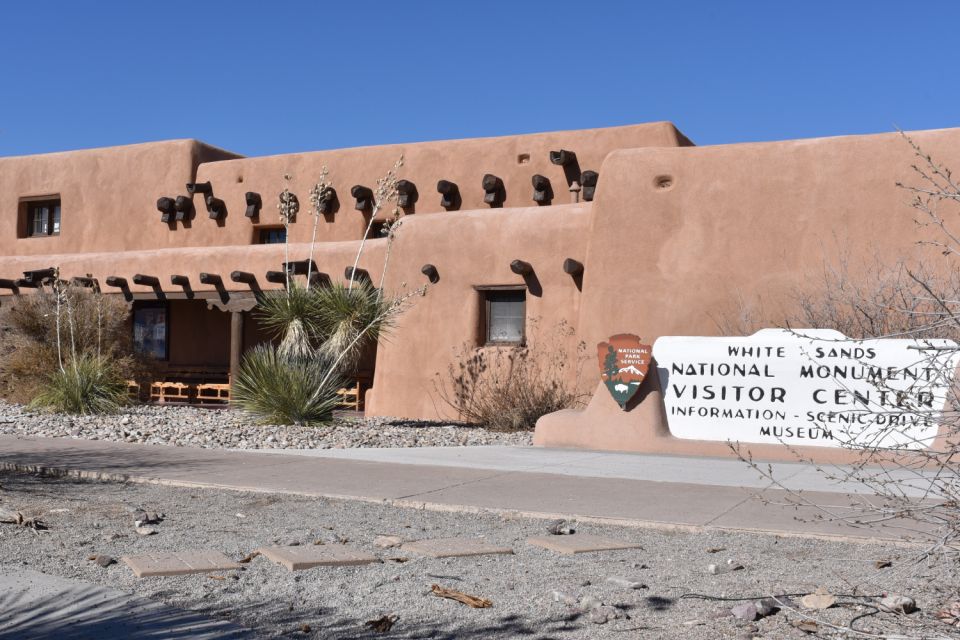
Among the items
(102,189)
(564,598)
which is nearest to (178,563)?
(564,598)

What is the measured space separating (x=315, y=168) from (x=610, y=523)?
17.4 m

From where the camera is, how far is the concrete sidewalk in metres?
7.73

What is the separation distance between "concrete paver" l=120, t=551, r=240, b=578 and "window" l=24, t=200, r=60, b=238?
78.6ft

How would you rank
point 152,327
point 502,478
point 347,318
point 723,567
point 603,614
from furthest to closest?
point 152,327 < point 347,318 < point 502,478 < point 723,567 < point 603,614

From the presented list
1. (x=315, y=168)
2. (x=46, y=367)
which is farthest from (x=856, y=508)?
(x=315, y=168)

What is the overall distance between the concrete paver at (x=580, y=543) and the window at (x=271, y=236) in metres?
18.5

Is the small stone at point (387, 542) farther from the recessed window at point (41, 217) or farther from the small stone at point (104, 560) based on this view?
the recessed window at point (41, 217)

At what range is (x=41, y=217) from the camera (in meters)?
28.2

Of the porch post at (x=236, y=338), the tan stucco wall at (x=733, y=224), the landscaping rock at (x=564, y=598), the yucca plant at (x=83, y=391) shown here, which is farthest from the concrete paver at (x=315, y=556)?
the porch post at (x=236, y=338)

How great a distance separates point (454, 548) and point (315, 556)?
867 millimetres

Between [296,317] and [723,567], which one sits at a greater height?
[296,317]

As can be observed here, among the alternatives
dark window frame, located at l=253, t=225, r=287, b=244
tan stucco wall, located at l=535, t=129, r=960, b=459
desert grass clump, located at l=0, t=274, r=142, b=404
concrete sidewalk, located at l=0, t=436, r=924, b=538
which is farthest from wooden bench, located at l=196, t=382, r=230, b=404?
concrete sidewalk, located at l=0, t=436, r=924, b=538

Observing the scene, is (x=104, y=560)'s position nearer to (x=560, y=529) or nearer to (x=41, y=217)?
(x=560, y=529)

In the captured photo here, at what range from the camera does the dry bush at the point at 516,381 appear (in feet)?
53.7
